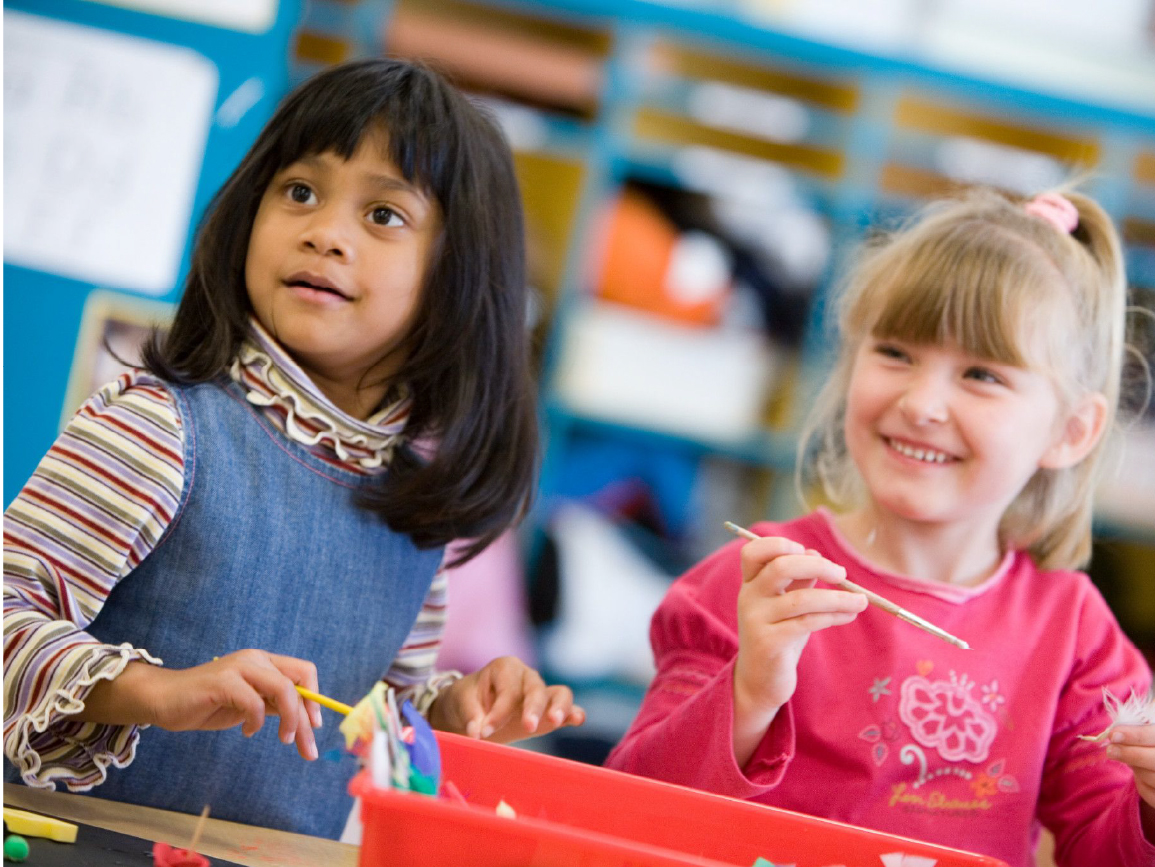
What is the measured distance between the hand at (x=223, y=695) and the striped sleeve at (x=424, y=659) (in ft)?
1.07

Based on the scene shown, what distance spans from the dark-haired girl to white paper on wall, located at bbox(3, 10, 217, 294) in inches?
57.9

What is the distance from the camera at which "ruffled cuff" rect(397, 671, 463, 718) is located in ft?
3.33

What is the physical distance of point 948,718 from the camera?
978mm

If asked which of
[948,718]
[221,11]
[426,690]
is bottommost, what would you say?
[426,690]

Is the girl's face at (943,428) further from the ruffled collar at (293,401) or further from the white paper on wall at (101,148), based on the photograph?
the white paper on wall at (101,148)

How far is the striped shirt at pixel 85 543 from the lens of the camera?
712mm

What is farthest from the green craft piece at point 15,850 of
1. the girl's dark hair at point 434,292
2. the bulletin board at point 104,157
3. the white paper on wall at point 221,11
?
the white paper on wall at point 221,11

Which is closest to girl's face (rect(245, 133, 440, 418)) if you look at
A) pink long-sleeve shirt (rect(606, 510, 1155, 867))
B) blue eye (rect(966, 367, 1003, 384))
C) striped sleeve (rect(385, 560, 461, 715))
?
striped sleeve (rect(385, 560, 461, 715))

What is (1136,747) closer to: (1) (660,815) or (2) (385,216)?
(1) (660,815)

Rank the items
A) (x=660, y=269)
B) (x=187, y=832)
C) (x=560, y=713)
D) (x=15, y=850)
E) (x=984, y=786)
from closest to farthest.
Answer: (x=15, y=850)
(x=187, y=832)
(x=560, y=713)
(x=984, y=786)
(x=660, y=269)

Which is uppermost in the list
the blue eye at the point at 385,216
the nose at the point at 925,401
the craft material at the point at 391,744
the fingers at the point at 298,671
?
the blue eye at the point at 385,216

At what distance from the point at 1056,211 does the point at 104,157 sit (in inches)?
73.2

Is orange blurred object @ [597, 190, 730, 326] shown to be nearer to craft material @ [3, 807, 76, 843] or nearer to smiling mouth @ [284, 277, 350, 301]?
smiling mouth @ [284, 277, 350, 301]

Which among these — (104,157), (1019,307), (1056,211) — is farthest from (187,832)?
(104,157)
